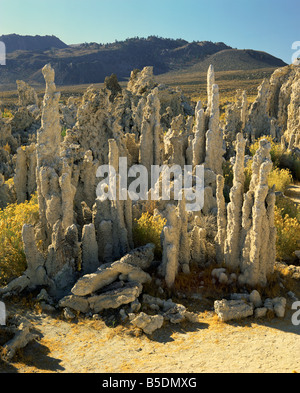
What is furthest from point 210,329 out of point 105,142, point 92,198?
point 105,142

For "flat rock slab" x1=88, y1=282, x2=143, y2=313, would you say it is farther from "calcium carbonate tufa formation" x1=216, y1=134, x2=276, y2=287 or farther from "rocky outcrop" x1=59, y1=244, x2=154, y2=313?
"calcium carbonate tufa formation" x1=216, y1=134, x2=276, y2=287

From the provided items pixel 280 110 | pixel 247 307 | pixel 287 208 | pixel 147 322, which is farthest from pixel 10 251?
pixel 280 110

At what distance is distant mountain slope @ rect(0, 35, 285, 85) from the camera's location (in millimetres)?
94812

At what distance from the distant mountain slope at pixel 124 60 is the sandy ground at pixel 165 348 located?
84.3m

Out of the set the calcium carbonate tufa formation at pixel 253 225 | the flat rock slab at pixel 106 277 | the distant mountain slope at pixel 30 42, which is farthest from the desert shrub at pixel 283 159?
the distant mountain slope at pixel 30 42

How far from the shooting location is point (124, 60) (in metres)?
120

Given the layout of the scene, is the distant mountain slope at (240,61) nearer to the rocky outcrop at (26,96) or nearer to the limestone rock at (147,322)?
the rocky outcrop at (26,96)

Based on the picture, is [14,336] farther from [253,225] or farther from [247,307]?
[253,225]

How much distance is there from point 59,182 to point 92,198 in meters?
2.09

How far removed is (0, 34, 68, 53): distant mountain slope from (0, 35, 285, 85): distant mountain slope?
58 cm

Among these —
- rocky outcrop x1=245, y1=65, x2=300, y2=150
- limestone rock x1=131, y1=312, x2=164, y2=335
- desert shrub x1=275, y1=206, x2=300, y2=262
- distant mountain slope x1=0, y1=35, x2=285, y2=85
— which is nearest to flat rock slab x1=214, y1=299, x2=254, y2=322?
limestone rock x1=131, y1=312, x2=164, y2=335

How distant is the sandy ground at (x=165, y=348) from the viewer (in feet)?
16.9

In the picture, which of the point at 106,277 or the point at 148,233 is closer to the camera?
the point at 106,277

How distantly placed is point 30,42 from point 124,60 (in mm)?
64779
